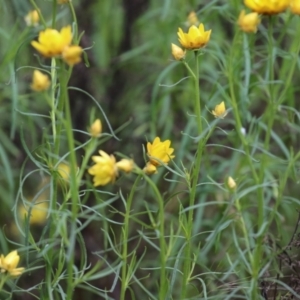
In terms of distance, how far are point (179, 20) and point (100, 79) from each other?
0.37 meters

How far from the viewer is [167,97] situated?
1657mm

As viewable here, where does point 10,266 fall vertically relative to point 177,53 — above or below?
below

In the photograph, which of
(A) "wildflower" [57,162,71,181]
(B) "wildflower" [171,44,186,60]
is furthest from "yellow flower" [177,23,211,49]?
(A) "wildflower" [57,162,71,181]

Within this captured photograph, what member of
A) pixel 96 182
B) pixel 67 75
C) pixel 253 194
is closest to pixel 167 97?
pixel 253 194

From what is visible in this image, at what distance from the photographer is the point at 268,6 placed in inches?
32.9

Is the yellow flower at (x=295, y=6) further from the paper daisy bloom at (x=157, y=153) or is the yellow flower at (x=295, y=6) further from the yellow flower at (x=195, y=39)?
the paper daisy bloom at (x=157, y=153)

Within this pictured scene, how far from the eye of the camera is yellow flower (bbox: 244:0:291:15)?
2.72 feet

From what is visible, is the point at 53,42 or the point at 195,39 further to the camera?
the point at 195,39

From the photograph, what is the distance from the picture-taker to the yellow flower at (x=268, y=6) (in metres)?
0.83

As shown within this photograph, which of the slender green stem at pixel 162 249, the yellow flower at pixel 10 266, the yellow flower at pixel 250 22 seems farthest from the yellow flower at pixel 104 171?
the yellow flower at pixel 250 22

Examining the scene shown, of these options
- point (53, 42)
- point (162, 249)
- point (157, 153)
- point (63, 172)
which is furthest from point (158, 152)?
point (63, 172)

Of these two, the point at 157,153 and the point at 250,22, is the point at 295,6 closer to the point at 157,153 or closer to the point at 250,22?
the point at 250,22

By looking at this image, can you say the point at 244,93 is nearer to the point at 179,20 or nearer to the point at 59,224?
the point at 179,20

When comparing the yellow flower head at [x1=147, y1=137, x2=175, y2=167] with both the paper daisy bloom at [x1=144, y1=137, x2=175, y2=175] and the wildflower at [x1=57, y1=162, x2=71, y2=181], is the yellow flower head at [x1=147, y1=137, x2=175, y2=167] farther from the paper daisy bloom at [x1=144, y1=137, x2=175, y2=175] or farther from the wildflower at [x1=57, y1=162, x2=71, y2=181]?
the wildflower at [x1=57, y1=162, x2=71, y2=181]
